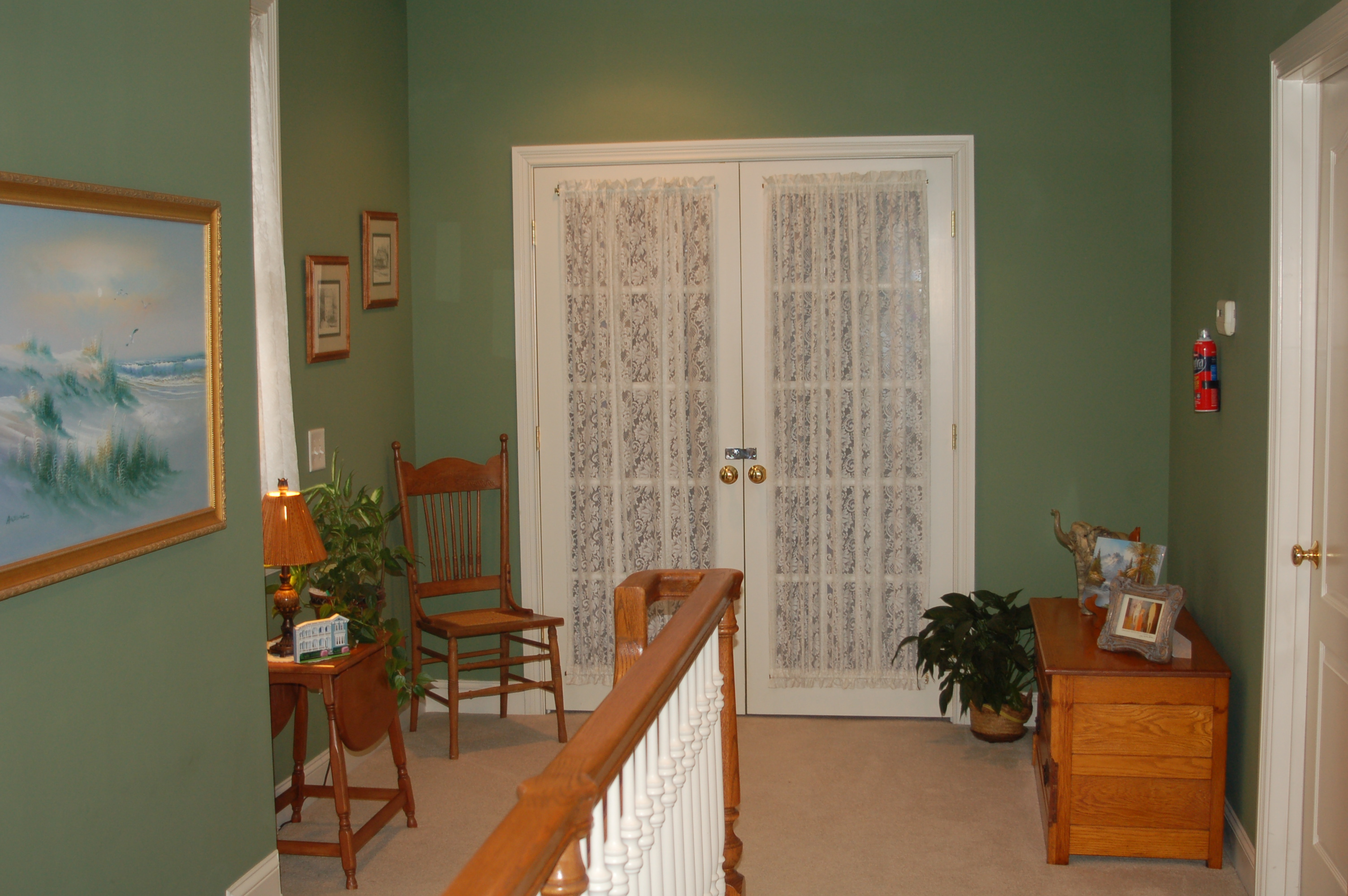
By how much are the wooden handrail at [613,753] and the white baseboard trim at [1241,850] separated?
1.66 metres

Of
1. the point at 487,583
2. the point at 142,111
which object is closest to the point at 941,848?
the point at 487,583

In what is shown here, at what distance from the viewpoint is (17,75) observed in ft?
6.73

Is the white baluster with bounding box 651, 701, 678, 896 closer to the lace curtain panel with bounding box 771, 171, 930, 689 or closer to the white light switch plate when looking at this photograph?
the white light switch plate

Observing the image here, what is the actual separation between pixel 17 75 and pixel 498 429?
2685 millimetres

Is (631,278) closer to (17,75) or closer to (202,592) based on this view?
(202,592)

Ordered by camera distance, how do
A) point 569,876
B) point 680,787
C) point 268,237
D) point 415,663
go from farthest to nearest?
point 415,663 → point 268,237 → point 680,787 → point 569,876

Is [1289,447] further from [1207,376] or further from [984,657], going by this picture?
[984,657]

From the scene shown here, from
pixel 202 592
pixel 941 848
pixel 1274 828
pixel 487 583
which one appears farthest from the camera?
pixel 487 583

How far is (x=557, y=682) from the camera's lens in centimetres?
430

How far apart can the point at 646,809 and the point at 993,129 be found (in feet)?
11.4

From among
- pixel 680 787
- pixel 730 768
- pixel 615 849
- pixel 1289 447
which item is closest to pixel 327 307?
pixel 730 768

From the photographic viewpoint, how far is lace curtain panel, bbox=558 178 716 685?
450 cm

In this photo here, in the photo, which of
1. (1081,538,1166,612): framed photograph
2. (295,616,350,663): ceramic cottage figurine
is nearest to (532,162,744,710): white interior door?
(1081,538,1166,612): framed photograph

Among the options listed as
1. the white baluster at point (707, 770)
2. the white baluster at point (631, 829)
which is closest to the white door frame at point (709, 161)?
the white baluster at point (707, 770)
